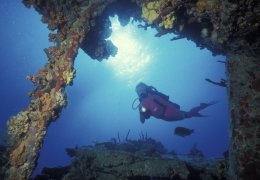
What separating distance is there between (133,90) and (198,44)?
8069cm

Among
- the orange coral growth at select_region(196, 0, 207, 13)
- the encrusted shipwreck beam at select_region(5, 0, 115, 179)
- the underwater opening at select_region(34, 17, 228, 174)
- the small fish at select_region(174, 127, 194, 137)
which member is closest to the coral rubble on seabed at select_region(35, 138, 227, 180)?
the encrusted shipwreck beam at select_region(5, 0, 115, 179)

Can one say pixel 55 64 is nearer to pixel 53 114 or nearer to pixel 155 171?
pixel 53 114

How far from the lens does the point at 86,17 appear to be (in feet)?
17.1

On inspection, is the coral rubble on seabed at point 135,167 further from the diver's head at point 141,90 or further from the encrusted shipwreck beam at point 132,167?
the diver's head at point 141,90

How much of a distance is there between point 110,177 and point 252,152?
3.32 m

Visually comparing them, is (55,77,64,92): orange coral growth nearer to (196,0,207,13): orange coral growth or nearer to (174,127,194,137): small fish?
(196,0,207,13): orange coral growth

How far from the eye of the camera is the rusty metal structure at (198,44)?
3.60 m

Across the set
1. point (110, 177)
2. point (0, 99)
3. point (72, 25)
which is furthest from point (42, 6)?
point (0, 99)

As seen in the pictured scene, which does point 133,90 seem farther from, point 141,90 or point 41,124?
point 41,124

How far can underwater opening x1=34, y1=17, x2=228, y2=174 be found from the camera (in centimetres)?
5141

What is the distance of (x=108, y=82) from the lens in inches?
2781

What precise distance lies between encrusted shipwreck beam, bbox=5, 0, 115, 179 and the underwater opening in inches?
886

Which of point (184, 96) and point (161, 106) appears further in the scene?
point (184, 96)

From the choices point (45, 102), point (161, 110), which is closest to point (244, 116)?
point (45, 102)
